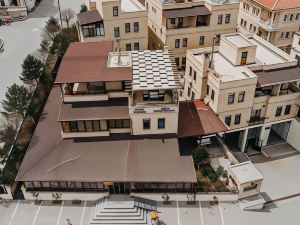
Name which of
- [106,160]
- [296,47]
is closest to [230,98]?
[106,160]

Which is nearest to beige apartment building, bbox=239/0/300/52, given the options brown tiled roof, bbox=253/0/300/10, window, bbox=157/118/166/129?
brown tiled roof, bbox=253/0/300/10

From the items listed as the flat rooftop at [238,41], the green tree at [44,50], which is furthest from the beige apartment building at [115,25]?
the flat rooftop at [238,41]

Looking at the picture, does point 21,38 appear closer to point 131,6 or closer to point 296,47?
point 131,6

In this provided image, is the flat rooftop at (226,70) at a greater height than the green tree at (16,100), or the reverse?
the flat rooftop at (226,70)

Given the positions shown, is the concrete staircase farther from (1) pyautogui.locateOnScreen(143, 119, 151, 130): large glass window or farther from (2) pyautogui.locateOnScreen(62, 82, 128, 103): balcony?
(2) pyautogui.locateOnScreen(62, 82, 128, 103): balcony

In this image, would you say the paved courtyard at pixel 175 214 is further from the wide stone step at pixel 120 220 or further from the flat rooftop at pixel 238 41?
the flat rooftop at pixel 238 41

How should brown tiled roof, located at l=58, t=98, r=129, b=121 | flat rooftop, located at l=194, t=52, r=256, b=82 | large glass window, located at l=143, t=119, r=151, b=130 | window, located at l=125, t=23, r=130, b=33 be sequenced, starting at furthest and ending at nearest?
1. window, located at l=125, t=23, r=130, b=33
2. flat rooftop, located at l=194, t=52, r=256, b=82
3. large glass window, located at l=143, t=119, r=151, b=130
4. brown tiled roof, located at l=58, t=98, r=129, b=121

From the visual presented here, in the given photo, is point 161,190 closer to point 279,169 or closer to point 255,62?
point 279,169
